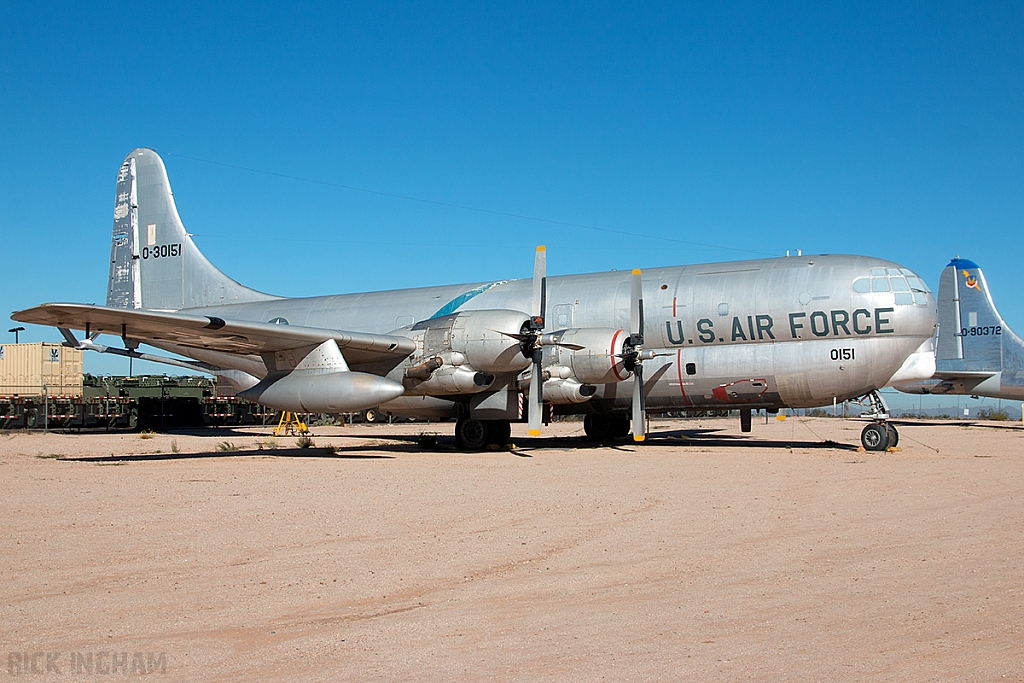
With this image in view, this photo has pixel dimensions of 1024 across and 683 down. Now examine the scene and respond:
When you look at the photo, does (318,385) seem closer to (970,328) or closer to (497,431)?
(497,431)

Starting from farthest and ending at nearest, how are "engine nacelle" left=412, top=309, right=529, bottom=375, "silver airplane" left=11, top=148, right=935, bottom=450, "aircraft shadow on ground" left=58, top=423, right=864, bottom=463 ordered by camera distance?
"aircraft shadow on ground" left=58, top=423, right=864, bottom=463, "engine nacelle" left=412, top=309, right=529, bottom=375, "silver airplane" left=11, top=148, right=935, bottom=450

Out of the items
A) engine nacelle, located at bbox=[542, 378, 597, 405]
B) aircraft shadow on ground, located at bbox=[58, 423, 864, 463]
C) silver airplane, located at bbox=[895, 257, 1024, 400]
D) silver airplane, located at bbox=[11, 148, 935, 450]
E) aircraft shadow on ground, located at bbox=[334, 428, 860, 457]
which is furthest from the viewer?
silver airplane, located at bbox=[895, 257, 1024, 400]

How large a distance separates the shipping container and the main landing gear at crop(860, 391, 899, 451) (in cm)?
3080

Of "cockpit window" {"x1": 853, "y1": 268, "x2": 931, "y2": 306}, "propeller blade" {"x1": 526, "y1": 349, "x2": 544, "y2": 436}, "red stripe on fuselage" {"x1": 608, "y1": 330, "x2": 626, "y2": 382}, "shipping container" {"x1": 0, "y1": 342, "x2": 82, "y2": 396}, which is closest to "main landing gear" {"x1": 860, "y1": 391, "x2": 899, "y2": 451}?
"cockpit window" {"x1": 853, "y1": 268, "x2": 931, "y2": 306}

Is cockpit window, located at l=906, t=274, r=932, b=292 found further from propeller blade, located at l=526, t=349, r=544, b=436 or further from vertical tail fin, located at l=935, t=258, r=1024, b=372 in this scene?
vertical tail fin, located at l=935, t=258, r=1024, b=372

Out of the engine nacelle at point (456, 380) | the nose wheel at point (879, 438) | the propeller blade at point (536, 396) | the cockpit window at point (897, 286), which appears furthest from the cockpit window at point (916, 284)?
the engine nacelle at point (456, 380)

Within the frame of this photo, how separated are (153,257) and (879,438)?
66.4 ft

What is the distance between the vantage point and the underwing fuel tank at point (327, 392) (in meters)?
17.2

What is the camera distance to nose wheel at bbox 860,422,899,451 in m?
18.2

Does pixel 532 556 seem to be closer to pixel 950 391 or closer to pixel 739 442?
pixel 739 442

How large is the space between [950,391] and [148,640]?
36.6 meters

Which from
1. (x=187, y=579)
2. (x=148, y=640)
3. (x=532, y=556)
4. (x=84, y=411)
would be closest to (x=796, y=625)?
(x=532, y=556)

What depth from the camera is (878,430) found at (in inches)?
719

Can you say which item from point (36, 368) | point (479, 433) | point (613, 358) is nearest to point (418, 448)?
point (479, 433)
